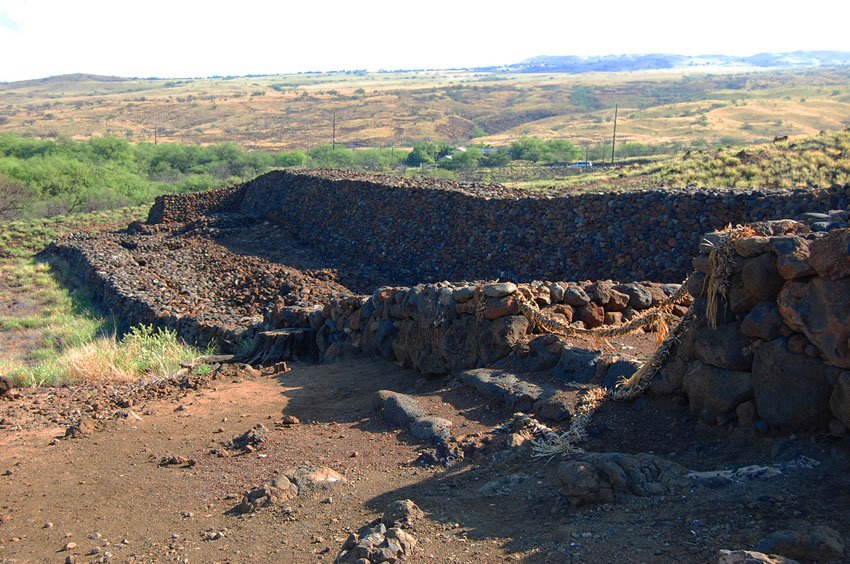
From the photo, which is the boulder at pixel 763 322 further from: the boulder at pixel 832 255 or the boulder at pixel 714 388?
the boulder at pixel 832 255

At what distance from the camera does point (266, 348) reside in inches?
419

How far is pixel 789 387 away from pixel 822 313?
0.48m

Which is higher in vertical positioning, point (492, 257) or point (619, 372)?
point (619, 372)

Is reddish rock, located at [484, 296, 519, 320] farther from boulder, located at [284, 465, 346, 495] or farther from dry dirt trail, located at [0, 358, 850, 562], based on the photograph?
boulder, located at [284, 465, 346, 495]

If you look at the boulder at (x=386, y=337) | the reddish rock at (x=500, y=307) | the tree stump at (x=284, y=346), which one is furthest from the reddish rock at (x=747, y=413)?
the tree stump at (x=284, y=346)

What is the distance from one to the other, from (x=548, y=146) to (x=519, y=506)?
4971 cm

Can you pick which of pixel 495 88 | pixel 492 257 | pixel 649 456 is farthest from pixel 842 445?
pixel 495 88

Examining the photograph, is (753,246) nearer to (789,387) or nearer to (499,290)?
(789,387)

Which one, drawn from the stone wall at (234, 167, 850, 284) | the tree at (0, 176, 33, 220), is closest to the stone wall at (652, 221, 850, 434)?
the stone wall at (234, 167, 850, 284)

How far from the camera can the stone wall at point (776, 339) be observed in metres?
4.50

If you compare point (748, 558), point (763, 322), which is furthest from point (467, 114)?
point (748, 558)

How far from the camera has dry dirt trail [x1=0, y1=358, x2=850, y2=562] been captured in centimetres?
409

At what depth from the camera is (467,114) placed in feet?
326

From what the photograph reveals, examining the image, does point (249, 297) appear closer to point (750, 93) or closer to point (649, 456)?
point (649, 456)
